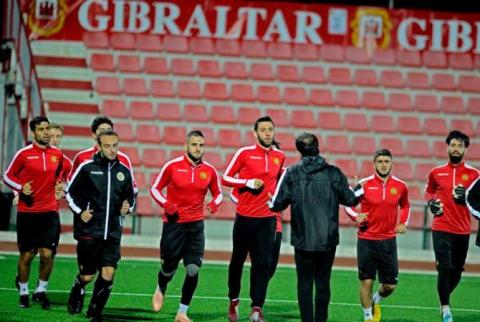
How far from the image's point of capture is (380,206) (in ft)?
36.4

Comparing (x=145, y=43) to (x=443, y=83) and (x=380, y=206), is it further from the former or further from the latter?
(x=380, y=206)

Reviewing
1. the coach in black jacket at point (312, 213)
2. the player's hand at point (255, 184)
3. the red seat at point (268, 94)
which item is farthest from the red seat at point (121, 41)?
the coach in black jacket at point (312, 213)

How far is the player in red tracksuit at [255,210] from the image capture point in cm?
1106

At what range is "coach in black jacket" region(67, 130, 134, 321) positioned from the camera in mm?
10422

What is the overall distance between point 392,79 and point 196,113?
443 cm


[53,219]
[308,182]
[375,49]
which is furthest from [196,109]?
[308,182]

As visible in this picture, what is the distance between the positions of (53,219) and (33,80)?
409 inches

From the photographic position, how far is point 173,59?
23250mm

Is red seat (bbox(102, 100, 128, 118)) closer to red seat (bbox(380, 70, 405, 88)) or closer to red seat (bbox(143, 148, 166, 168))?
red seat (bbox(143, 148, 166, 168))

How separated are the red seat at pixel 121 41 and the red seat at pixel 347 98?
459 centimetres

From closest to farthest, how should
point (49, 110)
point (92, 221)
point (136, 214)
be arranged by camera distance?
1. point (92, 221)
2. point (136, 214)
3. point (49, 110)

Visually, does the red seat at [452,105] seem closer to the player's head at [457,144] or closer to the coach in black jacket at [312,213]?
the player's head at [457,144]

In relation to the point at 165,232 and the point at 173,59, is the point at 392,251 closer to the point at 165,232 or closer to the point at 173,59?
the point at 165,232

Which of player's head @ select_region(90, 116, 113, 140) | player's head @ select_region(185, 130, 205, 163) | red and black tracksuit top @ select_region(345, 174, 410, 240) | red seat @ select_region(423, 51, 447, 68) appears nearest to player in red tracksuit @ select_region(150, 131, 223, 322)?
player's head @ select_region(185, 130, 205, 163)
